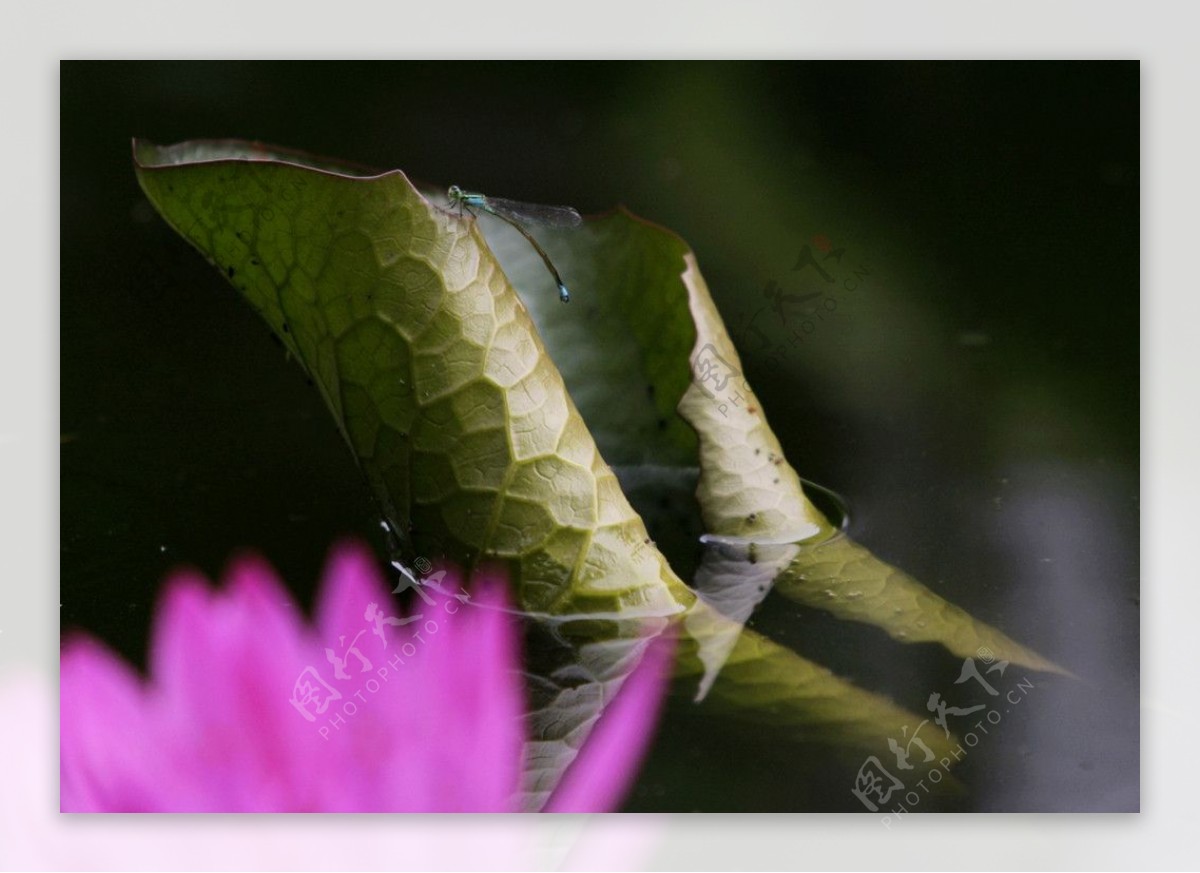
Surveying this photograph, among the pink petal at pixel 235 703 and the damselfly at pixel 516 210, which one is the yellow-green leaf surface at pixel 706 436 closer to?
the damselfly at pixel 516 210

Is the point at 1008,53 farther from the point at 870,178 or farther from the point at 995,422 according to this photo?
the point at 995,422

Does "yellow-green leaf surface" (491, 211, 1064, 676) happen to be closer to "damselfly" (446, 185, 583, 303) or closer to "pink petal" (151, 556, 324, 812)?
"damselfly" (446, 185, 583, 303)

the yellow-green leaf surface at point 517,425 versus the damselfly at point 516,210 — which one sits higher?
the damselfly at point 516,210

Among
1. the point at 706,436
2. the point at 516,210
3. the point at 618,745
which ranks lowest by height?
the point at 618,745

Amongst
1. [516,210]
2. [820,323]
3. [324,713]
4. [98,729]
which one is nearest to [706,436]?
[820,323]

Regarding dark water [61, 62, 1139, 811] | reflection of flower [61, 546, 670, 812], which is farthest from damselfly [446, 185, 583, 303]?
reflection of flower [61, 546, 670, 812]

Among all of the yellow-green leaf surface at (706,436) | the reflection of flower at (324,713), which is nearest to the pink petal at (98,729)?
the reflection of flower at (324,713)

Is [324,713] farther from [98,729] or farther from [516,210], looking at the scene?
[516,210]

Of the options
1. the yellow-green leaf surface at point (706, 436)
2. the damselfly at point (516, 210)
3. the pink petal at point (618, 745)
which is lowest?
the pink petal at point (618, 745)
